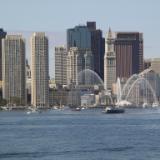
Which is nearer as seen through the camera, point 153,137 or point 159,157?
point 159,157

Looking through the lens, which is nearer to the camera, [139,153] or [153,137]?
[139,153]

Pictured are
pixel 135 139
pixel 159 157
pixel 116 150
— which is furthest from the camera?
pixel 135 139

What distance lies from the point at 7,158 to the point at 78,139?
21290 mm

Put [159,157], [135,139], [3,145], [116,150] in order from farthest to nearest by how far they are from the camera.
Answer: [135,139] < [3,145] < [116,150] < [159,157]

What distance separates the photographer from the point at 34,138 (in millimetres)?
84438

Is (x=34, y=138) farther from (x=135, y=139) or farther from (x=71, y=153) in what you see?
(x=71, y=153)

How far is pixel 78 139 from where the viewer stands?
3263 inches

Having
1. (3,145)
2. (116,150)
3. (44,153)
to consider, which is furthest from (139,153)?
(3,145)

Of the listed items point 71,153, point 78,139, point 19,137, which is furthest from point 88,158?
point 19,137

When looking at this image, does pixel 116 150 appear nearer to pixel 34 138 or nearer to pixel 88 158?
pixel 88 158

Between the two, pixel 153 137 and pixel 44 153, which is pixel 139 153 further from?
pixel 153 137

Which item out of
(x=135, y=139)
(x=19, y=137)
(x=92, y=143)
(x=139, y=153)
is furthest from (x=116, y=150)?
(x=19, y=137)

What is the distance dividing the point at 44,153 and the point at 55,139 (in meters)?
17.5

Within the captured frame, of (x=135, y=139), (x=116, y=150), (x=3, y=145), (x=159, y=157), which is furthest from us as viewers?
(x=135, y=139)
